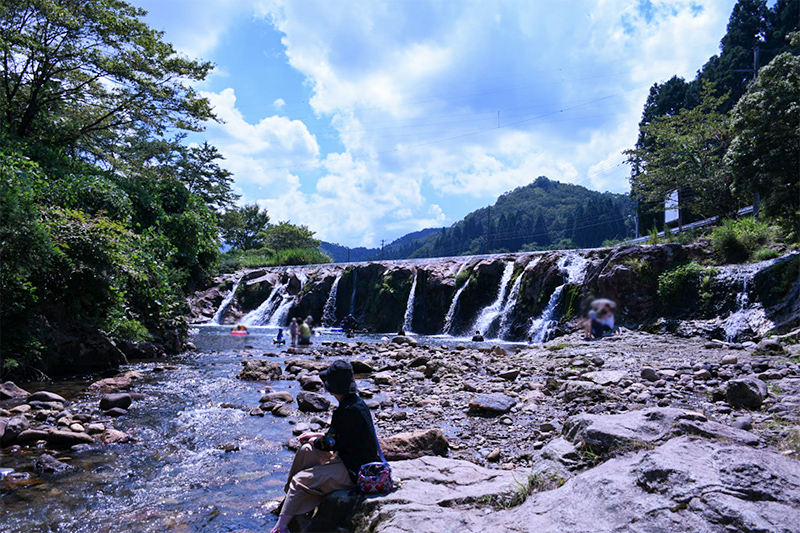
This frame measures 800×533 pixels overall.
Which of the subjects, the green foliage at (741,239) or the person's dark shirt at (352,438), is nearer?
the person's dark shirt at (352,438)

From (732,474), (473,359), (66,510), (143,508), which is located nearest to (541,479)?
(732,474)

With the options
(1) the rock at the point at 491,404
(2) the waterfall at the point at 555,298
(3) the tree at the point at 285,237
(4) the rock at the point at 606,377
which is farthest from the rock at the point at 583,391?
(3) the tree at the point at 285,237

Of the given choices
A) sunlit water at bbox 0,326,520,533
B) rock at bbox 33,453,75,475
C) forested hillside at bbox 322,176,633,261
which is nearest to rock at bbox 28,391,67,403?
sunlit water at bbox 0,326,520,533

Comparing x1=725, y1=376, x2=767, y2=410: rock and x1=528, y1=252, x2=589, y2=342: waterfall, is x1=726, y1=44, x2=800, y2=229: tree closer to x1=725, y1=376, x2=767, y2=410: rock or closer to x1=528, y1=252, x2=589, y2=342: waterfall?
x1=528, y1=252, x2=589, y2=342: waterfall

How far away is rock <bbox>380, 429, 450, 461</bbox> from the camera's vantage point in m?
4.96

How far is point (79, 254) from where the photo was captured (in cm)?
1020

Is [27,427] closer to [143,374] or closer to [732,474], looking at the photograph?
[143,374]

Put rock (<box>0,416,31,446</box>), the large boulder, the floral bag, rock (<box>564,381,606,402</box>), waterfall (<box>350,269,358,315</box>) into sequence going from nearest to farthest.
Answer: the large boulder
the floral bag
rock (<box>0,416,31,446</box>)
rock (<box>564,381,606,402</box>)
waterfall (<box>350,269,358,315</box>)

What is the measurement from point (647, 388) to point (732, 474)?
5306mm

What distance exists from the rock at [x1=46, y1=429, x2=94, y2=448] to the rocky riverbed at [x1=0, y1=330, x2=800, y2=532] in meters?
0.02

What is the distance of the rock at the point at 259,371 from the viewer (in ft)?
36.5

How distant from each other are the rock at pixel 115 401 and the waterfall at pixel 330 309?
22495 mm

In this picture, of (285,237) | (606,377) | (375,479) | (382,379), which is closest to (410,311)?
(382,379)

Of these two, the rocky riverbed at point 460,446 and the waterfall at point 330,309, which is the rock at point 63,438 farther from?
the waterfall at point 330,309
